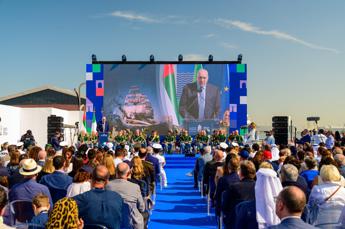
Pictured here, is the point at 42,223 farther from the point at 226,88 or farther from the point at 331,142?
the point at 226,88

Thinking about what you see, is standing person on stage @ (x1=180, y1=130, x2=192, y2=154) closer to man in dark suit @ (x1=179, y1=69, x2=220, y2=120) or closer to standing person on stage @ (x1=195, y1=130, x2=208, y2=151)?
standing person on stage @ (x1=195, y1=130, x2=208, y2=151)

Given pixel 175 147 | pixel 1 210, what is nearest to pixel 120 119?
pixel 175 147

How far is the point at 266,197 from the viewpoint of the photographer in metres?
3.80

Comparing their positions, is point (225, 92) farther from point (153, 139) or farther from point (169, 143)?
point (153, 139)

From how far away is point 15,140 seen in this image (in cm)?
2136

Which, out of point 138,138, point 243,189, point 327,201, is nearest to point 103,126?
point 138,138

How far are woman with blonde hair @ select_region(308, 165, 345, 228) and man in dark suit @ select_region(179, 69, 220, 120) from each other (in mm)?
17357

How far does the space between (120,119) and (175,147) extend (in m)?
3.48

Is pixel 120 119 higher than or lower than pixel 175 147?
higher

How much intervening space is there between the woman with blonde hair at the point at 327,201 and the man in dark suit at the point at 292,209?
1.68m

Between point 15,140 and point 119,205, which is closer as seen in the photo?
point 119,205

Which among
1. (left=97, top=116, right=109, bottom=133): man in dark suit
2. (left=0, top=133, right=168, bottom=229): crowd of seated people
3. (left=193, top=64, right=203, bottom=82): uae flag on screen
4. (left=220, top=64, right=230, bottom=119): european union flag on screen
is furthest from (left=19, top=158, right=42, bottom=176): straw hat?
(left=193, top=64, right=203, bottom=82): uae flag on screen

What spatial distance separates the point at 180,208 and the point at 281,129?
952 centimetres

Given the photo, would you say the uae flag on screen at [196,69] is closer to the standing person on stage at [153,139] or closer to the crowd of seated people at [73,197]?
the standing person on stage at [153,139]
